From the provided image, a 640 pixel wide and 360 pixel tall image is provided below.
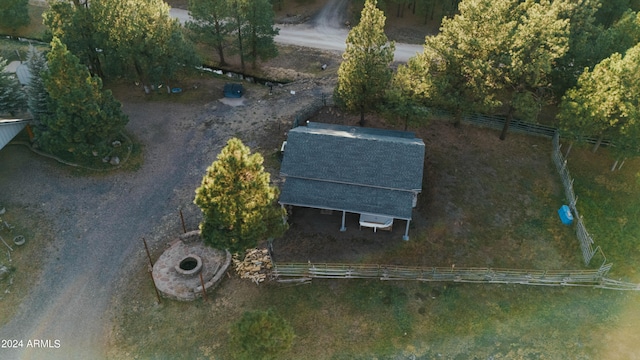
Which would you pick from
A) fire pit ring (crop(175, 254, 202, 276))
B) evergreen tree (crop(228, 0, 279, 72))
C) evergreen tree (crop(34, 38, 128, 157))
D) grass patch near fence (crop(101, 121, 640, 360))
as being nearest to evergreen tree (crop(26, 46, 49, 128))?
evergreen tree (crop(34, 38, 128, 157))

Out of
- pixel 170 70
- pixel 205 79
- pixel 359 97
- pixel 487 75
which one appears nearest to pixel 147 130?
pixel 170 70

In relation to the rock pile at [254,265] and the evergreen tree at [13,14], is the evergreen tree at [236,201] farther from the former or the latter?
the evergreen tree at [13,14]

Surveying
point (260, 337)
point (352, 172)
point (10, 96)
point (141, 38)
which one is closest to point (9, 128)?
point (10, 96)

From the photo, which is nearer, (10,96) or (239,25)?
(10,96)

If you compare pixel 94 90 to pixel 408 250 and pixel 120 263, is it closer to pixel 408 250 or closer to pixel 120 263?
pixel 120 263

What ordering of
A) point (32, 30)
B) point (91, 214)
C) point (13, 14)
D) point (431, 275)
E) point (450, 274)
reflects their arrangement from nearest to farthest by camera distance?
point (450, 274) → point (431, 275) → point (91, 214) → point (13, 14) → point (32, 30)

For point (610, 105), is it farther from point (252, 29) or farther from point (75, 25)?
point (75, 25)
